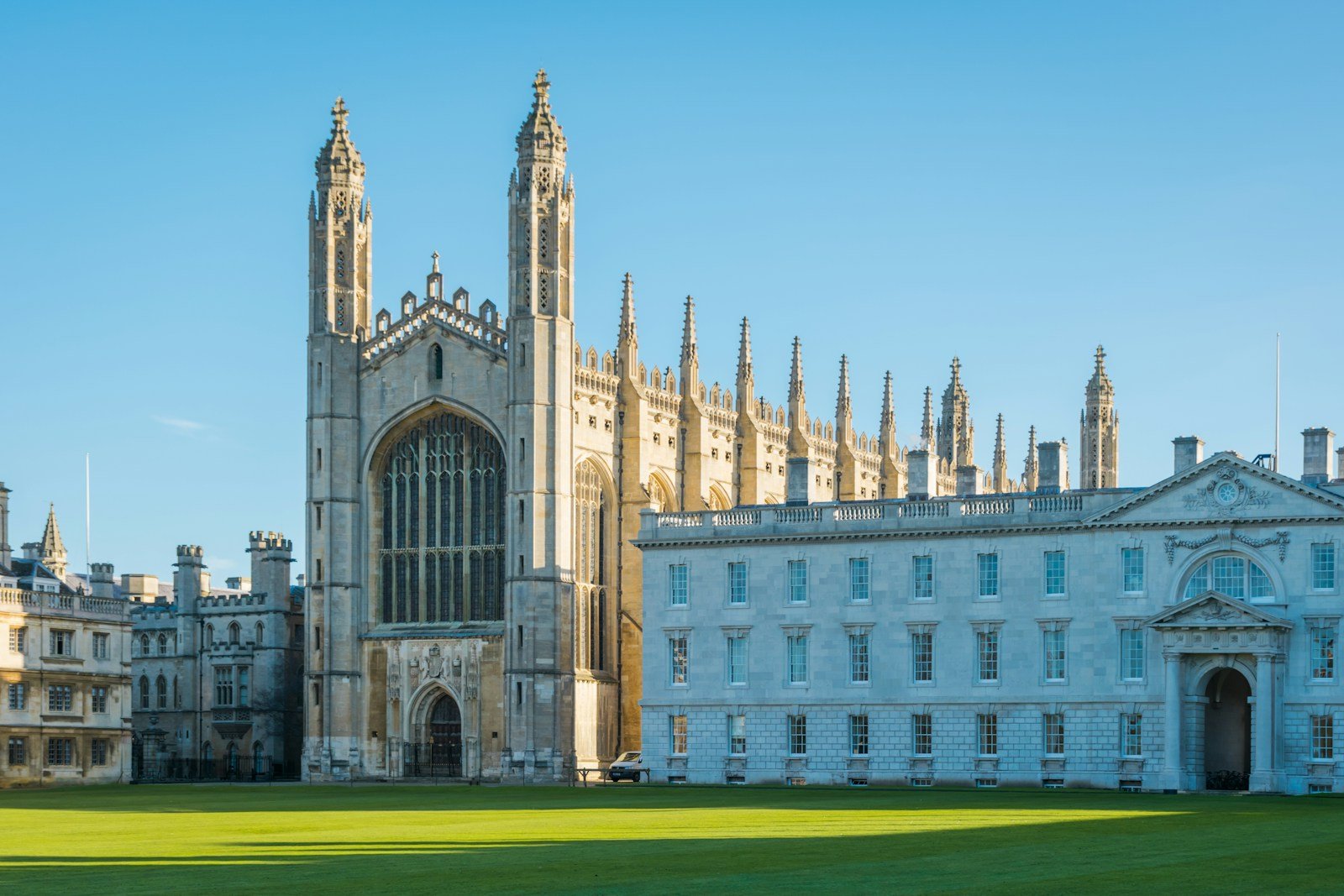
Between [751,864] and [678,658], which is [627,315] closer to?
[678,658]

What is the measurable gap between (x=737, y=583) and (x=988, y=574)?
30.2 feet

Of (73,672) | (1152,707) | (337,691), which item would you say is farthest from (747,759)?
(73,672)

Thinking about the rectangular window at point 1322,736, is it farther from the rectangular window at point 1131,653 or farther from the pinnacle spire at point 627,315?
the pinnacle spire at point 627,315

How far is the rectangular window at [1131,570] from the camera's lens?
220 ft

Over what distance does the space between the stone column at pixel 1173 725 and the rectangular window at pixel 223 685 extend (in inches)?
1908

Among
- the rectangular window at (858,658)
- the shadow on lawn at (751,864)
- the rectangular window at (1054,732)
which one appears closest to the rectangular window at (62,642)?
the rectangular window at (858,658)

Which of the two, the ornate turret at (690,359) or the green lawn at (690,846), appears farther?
the ornate turret at (690,359)

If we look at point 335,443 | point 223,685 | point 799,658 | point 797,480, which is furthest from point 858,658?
point 223,685

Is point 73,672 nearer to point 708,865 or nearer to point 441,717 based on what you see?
point 441,717

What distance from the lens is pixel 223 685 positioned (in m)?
98.4

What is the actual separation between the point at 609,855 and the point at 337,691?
52226mm

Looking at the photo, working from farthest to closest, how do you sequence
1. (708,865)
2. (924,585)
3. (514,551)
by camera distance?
(514,551) → (924,585) → (708,865)

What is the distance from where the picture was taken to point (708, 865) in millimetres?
31219

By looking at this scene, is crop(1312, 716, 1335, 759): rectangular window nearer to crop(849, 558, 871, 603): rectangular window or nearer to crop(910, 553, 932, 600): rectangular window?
crop(910, 553, 932, 600): rectangular window
